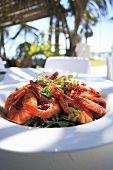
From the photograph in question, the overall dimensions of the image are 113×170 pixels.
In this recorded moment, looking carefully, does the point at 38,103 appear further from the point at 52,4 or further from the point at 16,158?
the point at 52,4

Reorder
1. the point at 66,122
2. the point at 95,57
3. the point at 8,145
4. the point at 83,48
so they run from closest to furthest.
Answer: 1. the point at 8,145
2. the point at 66,122
3. the point at 83,48
4. the point at 95,57

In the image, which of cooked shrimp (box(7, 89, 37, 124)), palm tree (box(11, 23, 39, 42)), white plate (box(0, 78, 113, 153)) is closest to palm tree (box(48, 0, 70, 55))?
palm tree (box(11, 23, 39, 42))

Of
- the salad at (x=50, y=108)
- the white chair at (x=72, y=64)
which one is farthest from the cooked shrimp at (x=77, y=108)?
the white chair at (x=72, y=64)

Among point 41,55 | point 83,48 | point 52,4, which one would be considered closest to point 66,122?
point 41,55

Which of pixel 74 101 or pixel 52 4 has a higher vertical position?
pixel 52 4

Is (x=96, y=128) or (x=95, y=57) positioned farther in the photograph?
(x=95, y=57)

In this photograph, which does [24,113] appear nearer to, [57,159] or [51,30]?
[57,159]

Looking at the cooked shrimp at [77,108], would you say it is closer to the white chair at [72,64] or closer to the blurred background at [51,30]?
the white chair at [72,64]

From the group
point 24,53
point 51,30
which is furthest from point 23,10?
point 24,53
